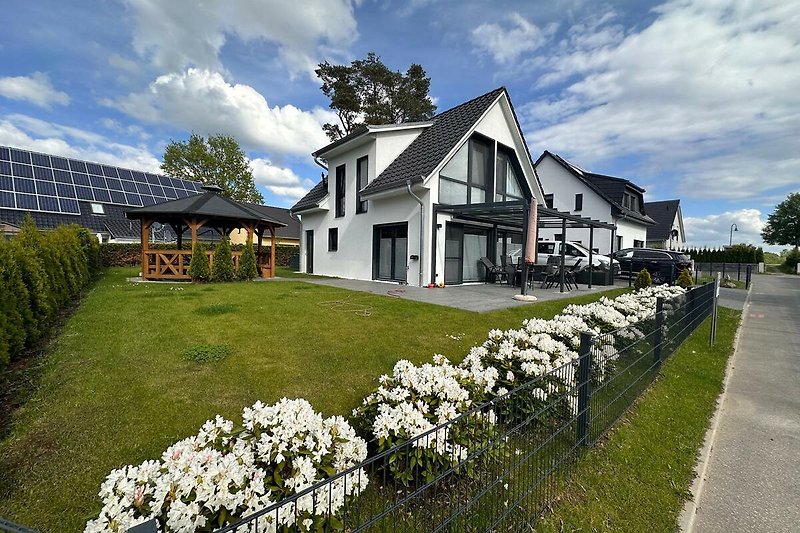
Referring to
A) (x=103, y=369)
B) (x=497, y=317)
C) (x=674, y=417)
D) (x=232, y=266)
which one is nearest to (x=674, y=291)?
(x=497, y=317)

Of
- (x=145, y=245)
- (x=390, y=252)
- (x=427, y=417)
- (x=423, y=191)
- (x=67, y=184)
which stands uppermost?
(x=67, y=184)

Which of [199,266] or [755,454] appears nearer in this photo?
[755,454]

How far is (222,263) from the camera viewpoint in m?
11.8

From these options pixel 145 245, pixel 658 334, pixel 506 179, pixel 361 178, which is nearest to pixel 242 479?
pixel 658 334

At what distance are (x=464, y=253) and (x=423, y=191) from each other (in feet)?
9.51

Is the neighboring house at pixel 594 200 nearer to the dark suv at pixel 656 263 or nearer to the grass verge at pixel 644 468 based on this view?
the dark suv at pixel 656 263

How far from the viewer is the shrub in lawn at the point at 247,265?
12.5 meters

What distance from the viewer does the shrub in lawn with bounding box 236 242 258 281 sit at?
12454 millimetres

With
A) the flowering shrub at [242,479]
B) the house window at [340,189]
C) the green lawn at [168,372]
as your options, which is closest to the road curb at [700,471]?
the flowering shrub at [242,479]

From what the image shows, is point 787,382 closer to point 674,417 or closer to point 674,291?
point 674,417

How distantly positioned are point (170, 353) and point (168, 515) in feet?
11.9

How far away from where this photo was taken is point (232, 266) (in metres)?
12.0

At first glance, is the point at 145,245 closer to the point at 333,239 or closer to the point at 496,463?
the point at 333,239

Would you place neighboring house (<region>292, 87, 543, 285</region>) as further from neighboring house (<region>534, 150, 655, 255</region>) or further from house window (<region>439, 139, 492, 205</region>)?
neighboring house (<region>534, 150, 655, 255</region>)
